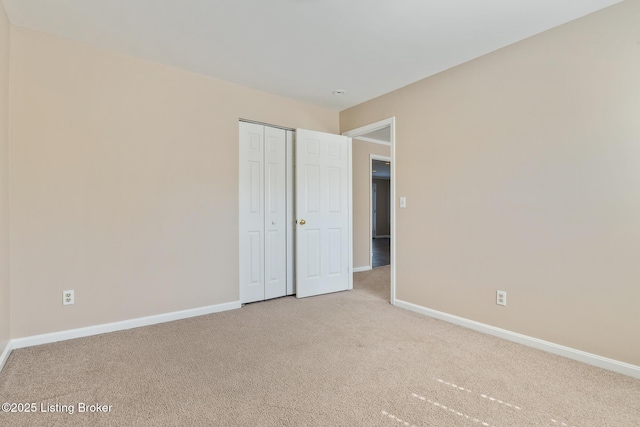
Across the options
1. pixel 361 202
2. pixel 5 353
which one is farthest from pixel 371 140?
pixel 5 353

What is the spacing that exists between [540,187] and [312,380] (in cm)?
223

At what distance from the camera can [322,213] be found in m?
4.03

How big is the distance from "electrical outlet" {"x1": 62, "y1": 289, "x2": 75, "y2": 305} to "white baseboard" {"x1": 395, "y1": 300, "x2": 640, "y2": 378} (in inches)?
126

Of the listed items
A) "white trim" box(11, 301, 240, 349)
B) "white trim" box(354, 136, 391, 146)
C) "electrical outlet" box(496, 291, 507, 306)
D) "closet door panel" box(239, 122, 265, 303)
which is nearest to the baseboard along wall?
"white trim" box(11, 301, 240, 349)

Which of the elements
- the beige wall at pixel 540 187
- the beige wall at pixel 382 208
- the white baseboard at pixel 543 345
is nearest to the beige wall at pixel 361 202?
the beige wall at pixel 540 187

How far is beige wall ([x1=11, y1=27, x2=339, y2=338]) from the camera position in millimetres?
2443

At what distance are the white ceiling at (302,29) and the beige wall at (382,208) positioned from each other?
9273mm

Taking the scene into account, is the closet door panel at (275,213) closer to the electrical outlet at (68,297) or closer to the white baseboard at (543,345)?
the white baseboard at (543,345)

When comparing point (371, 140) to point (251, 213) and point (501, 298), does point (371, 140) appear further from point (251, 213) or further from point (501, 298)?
point (501, 298)

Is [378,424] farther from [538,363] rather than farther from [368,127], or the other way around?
[368,127]

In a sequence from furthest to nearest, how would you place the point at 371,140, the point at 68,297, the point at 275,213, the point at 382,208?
the point at 382,208
the point at 371,140
the point at 275,213
the point at 68,297

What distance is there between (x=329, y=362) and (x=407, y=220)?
184cm

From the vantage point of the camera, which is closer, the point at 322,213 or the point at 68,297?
the point at 68,297

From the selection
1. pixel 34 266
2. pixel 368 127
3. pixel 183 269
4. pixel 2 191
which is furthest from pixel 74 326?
pixel 368 127
